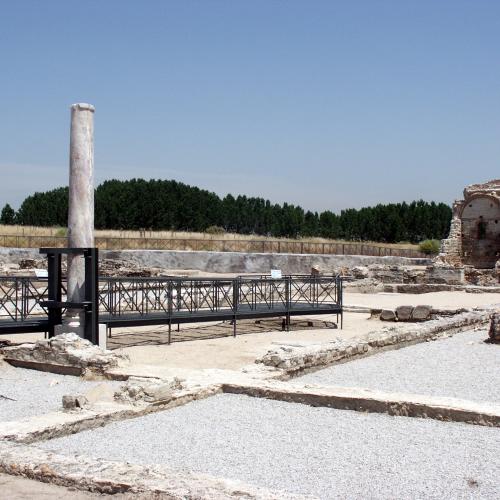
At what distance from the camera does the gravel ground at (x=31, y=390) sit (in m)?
7.38

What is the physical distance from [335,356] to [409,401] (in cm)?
362

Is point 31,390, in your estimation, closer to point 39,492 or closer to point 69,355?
point 69,355

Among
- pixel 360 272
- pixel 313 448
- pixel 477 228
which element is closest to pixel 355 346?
pixel 313 448

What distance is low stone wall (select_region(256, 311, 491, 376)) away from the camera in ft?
30.7

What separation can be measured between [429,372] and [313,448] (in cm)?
448

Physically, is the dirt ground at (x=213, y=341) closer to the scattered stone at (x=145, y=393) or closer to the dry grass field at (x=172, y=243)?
the scattered stone at (x=145, y=393)

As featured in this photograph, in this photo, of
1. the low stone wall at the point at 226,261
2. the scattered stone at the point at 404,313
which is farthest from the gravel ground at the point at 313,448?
the low stone wall at the point at 226,261

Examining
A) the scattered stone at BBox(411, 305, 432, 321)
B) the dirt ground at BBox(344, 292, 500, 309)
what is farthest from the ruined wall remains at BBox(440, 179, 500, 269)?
the scattered stone at BBox(411, 305, 432, 321)

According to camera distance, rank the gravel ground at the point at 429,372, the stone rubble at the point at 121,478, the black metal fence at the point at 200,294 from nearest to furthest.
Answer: the stone rubble at the point at 121,478, the gravel ground at the point at 429,372, the black metal fence at the point at 200,294

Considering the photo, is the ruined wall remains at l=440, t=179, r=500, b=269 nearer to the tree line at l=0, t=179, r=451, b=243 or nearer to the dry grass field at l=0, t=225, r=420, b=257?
the dry grass field at l=0, t=225, r=420, b=257

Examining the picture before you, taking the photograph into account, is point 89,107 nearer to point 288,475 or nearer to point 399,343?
point 399,343

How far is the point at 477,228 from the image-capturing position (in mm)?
37812

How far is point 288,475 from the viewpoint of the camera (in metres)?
5.09

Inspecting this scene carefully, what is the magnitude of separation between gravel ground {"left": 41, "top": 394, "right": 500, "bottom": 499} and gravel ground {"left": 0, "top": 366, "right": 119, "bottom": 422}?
133cm
